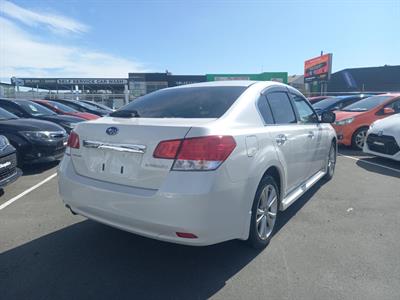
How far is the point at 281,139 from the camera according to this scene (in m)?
3.23

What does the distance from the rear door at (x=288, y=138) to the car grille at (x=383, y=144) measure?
11.3 feet

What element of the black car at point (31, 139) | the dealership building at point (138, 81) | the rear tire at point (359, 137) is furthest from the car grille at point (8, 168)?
the dealership building at point (138, 81)

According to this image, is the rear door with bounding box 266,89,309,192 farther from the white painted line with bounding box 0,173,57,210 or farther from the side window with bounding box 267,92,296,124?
the white painted line with bounding box 0,173,57,210

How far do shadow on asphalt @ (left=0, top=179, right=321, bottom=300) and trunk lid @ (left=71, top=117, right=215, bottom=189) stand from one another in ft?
2.59

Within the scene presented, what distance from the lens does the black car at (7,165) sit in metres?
4.22

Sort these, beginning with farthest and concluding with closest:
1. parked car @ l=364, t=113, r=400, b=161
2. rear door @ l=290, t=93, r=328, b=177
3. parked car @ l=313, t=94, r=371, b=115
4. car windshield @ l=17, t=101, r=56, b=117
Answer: parked car @ l=313, t=94, r=371, b=115
car windshield @ l=17, t=101, r=56, b=117
parked car @ l=364, t=113, r=400, b=161
rear door @ l=290, t=93, r=328, b=177

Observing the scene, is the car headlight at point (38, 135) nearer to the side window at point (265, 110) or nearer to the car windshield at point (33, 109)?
the car windshield at point (33, 109)

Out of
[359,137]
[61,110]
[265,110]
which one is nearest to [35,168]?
[61,110]

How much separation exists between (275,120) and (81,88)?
42578 millimetres

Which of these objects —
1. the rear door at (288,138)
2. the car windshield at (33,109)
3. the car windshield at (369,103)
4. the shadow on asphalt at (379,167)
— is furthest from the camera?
the car windshield at (369,103)

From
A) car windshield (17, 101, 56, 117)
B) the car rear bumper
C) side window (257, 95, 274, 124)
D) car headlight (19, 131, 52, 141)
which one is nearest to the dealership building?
car windshield (17, 101, 56, 117)

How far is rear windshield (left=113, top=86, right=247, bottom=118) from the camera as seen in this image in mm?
2873

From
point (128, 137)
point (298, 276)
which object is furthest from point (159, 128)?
point (298, 276)

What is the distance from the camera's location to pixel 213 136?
7.77ft
